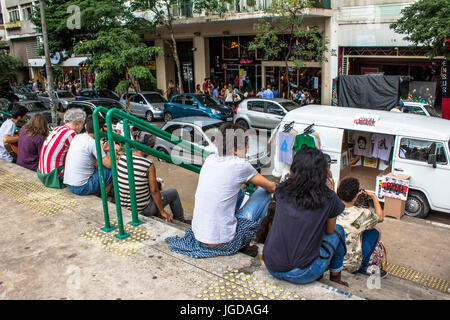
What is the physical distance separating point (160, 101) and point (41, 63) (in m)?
23.7

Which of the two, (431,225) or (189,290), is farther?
(431,225)

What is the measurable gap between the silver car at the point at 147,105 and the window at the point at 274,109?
261 inches

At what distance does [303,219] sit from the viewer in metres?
3.18

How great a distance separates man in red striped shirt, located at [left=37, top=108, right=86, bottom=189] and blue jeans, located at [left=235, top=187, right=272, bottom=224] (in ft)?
10.1

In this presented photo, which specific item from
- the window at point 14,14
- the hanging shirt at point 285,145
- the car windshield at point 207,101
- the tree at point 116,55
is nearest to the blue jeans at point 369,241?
the hanging shirt at point 285,145

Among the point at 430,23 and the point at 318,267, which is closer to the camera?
the point at 318,267

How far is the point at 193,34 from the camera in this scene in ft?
90.4

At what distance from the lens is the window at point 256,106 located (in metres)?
16.9

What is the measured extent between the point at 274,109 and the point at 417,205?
30.1 ft

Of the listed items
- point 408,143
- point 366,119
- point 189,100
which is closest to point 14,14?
point 189,100

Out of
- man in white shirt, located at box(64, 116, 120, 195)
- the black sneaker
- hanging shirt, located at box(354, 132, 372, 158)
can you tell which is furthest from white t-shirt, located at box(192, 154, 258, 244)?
hanging shirt, located at box(354, 132, 372, 158)

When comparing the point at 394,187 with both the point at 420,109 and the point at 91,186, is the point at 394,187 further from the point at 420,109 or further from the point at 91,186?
the point at 420,109

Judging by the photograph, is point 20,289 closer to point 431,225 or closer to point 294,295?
point 294,295

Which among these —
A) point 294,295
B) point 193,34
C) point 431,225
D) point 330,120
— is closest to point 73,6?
point 193,34
